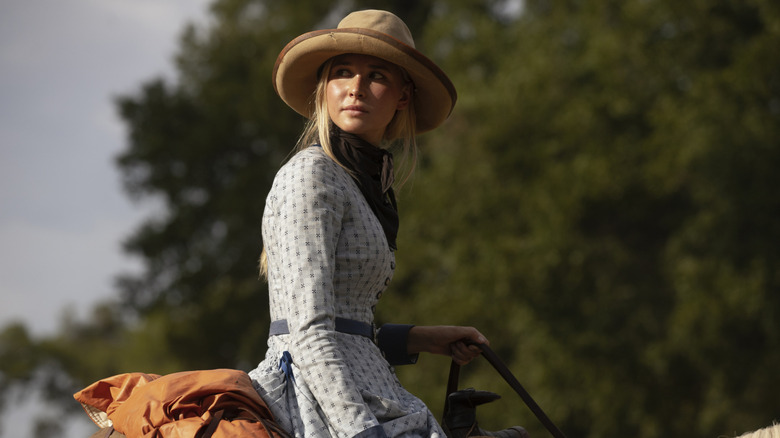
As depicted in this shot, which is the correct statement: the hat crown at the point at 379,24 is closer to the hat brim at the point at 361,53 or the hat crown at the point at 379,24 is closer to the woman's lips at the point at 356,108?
the hat brim at the point at 361,53

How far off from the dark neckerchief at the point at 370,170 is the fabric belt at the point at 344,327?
323 millimetres

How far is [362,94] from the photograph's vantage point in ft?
A: 10.4

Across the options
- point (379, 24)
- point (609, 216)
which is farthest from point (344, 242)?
point (609, 216)

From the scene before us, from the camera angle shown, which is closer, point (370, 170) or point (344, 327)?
point (344, 327)

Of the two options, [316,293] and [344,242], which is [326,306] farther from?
[344,242]

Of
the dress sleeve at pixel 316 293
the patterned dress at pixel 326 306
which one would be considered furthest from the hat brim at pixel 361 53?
the dress sleeve at pixel 316 293

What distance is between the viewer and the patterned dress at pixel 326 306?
8.61ft

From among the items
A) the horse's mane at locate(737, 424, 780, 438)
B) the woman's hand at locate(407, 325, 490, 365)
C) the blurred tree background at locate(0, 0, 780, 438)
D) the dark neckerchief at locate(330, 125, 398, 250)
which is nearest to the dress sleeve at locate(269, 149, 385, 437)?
the dark neckerchief at locate(330, 125, 398, 250)

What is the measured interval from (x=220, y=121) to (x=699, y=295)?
11.0 metres

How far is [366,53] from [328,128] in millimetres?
280

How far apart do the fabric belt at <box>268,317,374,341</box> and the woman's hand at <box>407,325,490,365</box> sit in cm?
51

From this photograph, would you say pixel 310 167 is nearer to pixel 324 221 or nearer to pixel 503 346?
pixel 324 221

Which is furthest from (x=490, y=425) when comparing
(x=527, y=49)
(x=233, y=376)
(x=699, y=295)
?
(x=233, y=376)

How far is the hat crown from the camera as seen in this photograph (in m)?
3.19
